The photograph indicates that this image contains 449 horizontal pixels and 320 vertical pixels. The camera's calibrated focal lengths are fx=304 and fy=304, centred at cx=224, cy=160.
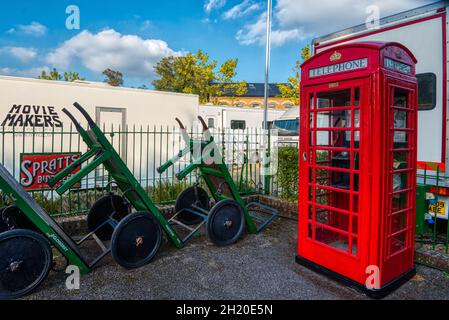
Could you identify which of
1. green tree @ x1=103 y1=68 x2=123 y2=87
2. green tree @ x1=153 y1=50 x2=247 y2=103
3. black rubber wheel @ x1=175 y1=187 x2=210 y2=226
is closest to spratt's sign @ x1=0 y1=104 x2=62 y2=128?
black rubber wheel @ x1=175 y1=187 x2=210 y2=226

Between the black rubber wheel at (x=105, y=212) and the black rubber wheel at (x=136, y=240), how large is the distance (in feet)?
2.76

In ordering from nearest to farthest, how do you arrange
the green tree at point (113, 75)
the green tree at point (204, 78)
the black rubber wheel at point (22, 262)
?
the black rubber wheel at point (22, 262)
the green tree at point (204, 78)
the green tree at point (113, 75)

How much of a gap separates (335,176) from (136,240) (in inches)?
105

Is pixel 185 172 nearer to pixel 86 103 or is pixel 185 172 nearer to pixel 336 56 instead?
pixel 336 56

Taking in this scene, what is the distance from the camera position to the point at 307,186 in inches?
142

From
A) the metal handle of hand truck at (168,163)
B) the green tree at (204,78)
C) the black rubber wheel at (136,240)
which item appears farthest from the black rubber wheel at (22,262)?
the green tree at (204,78)

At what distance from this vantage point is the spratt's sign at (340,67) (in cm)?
298

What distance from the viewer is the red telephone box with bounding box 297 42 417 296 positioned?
291cm

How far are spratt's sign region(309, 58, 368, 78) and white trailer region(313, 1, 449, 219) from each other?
5.69 ft

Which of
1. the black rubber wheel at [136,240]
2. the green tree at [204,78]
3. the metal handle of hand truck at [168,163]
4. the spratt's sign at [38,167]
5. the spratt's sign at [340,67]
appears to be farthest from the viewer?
the green tree at [204,78]

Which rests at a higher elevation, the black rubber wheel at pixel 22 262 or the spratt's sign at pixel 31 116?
the spratt's sign at pixel 31 116

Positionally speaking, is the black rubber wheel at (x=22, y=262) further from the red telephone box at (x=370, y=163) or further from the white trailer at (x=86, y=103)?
the white trailer at (x=86, y=103)

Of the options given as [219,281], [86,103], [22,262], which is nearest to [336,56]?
[219,281]
